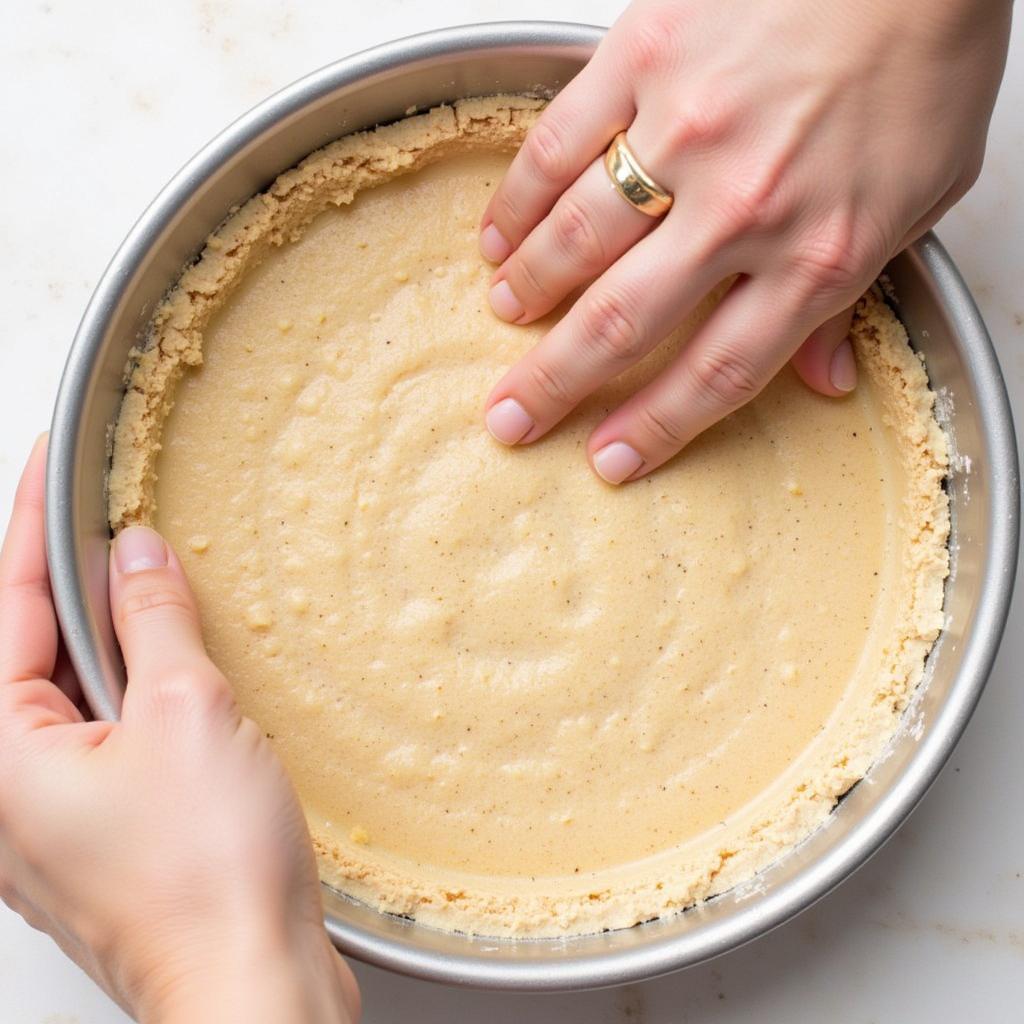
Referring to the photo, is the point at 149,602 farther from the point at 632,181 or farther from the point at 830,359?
the point at 830,359

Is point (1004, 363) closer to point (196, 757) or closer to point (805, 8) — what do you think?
point (805, 8)

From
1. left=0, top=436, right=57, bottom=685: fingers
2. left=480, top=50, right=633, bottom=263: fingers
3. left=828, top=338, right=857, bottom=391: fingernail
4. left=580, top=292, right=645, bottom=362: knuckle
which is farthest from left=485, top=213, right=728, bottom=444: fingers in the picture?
left=0, top=436, right=57, bottom=685: fingers

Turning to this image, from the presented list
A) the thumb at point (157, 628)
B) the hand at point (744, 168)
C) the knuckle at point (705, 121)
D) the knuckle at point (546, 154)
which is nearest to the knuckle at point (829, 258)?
the hand at point (744, 168)

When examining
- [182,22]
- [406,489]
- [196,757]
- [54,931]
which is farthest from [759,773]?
[182,22]

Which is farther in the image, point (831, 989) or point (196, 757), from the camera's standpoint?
point (831, 989)

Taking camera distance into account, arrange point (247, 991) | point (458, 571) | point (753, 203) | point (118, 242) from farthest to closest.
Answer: point (118, 242) → point (458, 571) → point (753, 203) → point (247, 991)

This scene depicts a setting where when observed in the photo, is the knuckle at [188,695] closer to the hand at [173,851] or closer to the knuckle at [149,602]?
the hand at [173,851]

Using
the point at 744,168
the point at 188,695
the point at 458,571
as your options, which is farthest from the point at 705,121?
the point at 188,695
